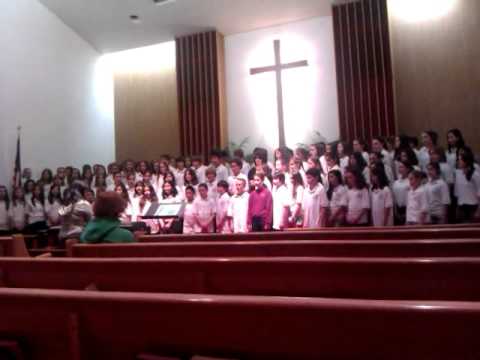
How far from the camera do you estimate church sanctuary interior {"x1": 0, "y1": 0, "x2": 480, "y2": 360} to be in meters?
1.01

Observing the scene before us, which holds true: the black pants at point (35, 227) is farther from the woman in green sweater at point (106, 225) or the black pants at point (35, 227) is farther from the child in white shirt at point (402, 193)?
the child in white shirt at point (402, 193)

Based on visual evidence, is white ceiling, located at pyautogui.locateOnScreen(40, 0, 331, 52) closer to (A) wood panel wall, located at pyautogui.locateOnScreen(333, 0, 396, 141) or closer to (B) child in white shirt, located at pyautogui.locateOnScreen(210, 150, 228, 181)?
(A) wood panel wall, located at pyautogui.locateOnScreen(333, 0, 396, 141)

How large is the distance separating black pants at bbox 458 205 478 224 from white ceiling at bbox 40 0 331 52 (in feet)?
17.6

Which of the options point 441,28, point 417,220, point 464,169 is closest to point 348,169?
point 417,220

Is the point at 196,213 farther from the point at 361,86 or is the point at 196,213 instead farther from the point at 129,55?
the point at 129,55

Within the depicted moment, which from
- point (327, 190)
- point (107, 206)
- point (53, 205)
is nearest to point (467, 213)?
point (327, 190)

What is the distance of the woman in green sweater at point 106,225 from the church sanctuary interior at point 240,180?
1cm

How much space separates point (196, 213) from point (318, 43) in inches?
203

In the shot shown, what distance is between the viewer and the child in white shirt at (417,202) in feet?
15.4

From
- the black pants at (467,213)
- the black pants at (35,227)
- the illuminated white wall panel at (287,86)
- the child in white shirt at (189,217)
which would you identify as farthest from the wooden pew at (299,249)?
the illuminated white wall panel at (287,86)


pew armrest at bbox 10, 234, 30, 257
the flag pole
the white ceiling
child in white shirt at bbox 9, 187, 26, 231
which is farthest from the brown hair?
the white ceiling

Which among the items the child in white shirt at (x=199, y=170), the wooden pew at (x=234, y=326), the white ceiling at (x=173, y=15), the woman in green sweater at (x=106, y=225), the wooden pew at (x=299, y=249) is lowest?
the wooden pew at (x=234, y=326)

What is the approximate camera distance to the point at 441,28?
26.3 ft

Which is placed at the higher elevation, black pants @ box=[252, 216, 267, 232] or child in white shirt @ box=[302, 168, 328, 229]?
child in white shirt @ box=[302, 168, 328, 229]
